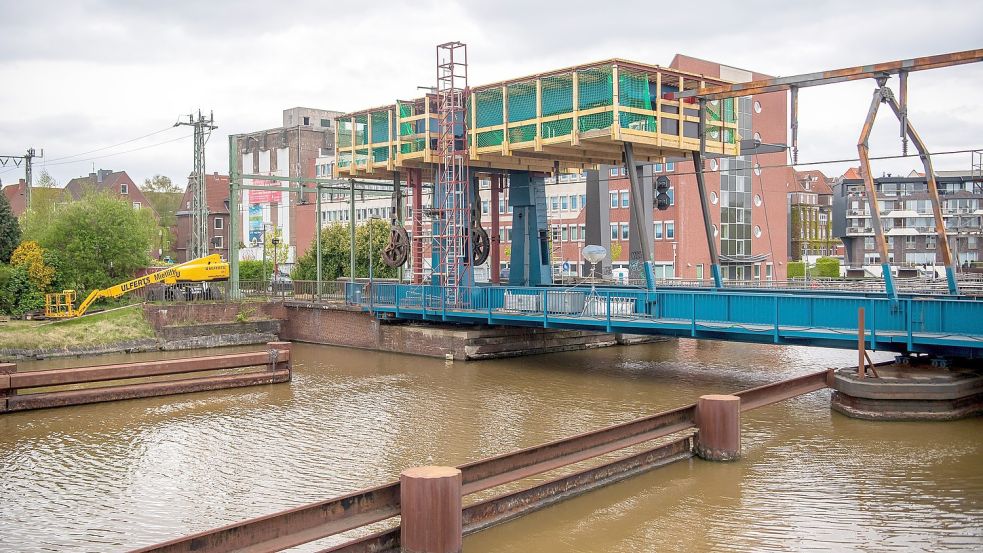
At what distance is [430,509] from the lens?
9.16 metres

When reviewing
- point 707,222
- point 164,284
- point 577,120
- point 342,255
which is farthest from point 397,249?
point 342,255

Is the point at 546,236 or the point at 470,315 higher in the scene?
the point at 546,236

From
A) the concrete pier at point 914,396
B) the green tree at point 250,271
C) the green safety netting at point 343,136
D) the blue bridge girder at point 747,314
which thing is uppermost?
the green safety netting at point 343,136

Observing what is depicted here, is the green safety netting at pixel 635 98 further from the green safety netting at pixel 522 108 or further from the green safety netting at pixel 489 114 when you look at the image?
the green safety netting at pixel 489 114

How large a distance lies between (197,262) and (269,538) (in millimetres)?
33508

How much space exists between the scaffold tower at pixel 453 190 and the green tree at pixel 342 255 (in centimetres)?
2738

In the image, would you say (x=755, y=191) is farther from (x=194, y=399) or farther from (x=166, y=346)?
(x=194, y=399)

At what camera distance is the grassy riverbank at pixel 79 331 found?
30534 mm

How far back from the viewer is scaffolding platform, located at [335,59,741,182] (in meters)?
25.1

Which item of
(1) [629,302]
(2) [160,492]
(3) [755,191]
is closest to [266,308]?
(1) [629,302]

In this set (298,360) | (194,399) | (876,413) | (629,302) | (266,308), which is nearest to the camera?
(876,413)

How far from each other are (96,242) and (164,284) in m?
4.59

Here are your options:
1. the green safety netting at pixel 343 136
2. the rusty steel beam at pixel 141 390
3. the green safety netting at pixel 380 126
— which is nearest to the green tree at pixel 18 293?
the green safety netting at pixel 343 136

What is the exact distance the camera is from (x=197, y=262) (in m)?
39.8
